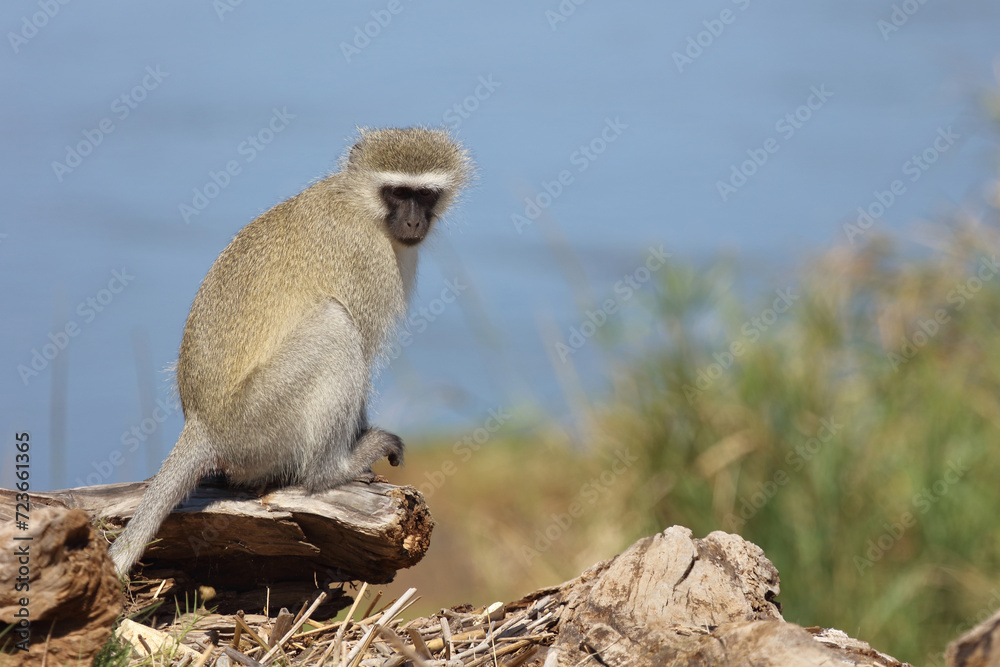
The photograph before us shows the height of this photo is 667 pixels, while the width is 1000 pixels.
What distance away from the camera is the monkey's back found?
529 cm

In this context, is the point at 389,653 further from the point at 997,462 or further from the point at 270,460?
the point at 997,462

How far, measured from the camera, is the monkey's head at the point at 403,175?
19.1 feet

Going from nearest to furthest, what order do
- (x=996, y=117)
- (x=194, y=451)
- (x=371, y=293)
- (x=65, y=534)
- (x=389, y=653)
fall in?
(x=65, y=534)
(x=389, y=653)
(x=194, y=451)
(x=371, y=293)
(x=996, y=117)

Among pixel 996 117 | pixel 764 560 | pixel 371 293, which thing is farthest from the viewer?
pixel 996 117

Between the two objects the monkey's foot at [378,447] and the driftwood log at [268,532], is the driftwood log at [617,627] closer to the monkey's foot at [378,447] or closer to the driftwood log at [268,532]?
the driftwood log at [268,532]

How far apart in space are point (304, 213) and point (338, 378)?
115 cm

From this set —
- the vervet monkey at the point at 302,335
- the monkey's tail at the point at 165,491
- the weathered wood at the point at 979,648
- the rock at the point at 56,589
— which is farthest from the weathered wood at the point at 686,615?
the monkey's tail at the point at 165,491

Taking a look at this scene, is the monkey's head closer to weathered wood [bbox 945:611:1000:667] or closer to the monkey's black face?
the monkey's black face

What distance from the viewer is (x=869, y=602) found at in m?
8.77

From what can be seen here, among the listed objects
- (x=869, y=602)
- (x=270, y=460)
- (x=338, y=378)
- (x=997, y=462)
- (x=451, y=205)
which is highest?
(x=451, y=205)

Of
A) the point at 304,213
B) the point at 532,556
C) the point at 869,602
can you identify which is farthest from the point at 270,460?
the point at 869,602

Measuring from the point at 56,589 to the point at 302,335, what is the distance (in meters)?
2.15

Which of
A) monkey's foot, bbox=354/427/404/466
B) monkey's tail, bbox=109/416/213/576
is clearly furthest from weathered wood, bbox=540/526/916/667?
monkey's tail, bbox=109/416/213/576

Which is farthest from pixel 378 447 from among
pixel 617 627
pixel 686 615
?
pixel 686 615
